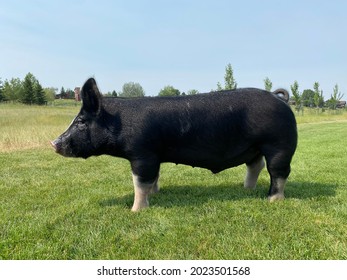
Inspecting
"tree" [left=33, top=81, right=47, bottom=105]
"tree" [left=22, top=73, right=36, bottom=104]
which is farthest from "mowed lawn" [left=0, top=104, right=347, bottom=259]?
"tree" [left=33, top=81, right=47, bottom=105]

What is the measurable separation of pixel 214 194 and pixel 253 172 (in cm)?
84

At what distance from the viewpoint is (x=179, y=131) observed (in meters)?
4.92

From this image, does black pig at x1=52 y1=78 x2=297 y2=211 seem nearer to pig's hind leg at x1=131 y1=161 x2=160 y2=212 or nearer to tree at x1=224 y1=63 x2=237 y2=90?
pig's hind leg at x1=131 y1=161 x2=160 y2=212

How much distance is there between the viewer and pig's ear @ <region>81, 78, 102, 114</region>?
4.71m

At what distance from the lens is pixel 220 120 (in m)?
4.96

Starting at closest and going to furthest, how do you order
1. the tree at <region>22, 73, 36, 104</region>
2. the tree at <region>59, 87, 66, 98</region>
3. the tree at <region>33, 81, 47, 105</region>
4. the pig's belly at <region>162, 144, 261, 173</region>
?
the pig's belly at <region>162, 144, 261, 173</region>, the tree at <region>22, 73, 36, 104</region>, the tree at <region>33, 81, 47, 105</region>, the tree at <region>59, 87, 66, 98</region>

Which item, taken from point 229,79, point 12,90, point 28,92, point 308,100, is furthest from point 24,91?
point 308,100

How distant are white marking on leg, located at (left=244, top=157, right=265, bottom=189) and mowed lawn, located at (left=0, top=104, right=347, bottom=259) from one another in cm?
22

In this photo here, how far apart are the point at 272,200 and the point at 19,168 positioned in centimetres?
672

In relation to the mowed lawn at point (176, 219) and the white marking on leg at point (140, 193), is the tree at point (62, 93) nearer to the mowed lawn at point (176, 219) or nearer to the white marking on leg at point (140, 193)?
the mowed lawn at point (176, 219)

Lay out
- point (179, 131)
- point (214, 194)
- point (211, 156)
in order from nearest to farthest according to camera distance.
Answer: point (179, 131) < point (211, 156) < point (214, 194)

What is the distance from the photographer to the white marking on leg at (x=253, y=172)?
579 centimetres

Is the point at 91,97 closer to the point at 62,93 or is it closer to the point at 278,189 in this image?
the point at 278,189
